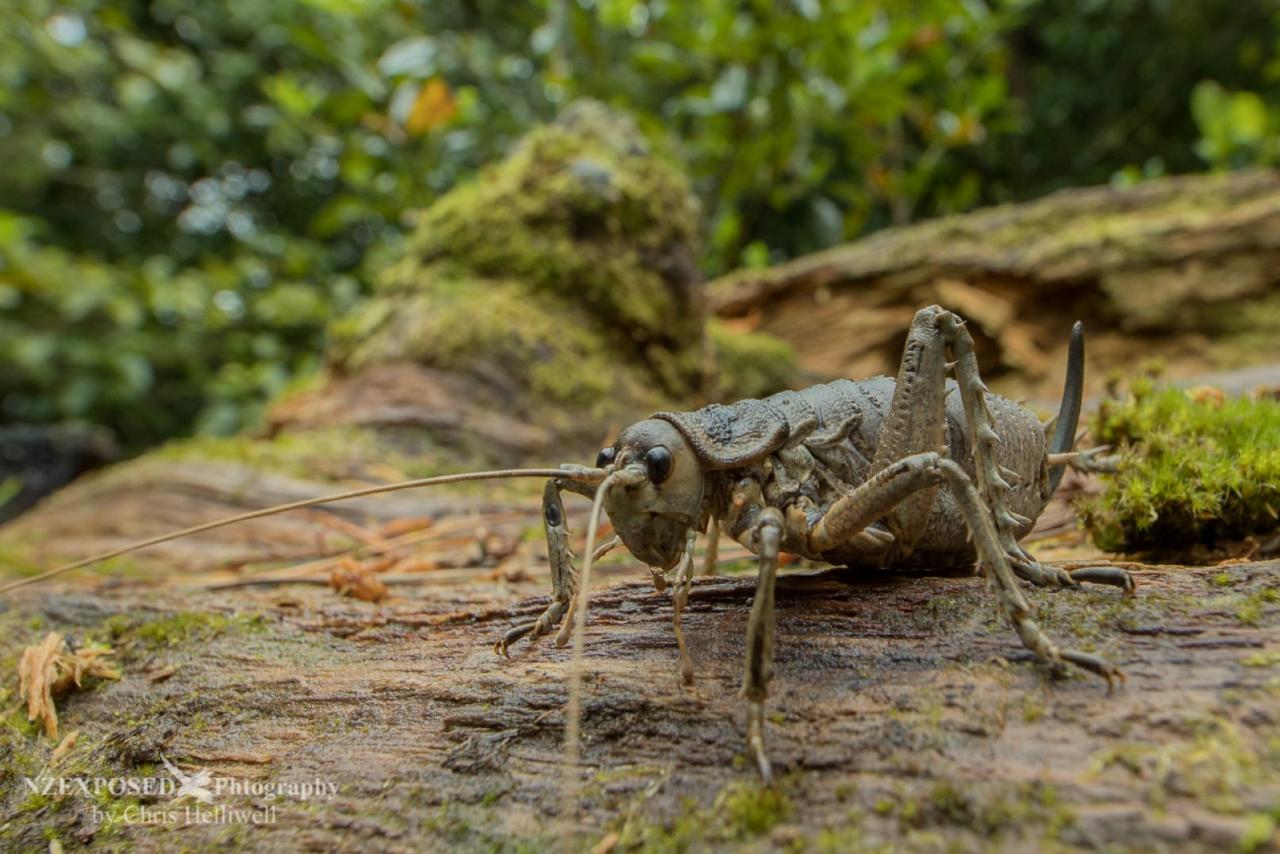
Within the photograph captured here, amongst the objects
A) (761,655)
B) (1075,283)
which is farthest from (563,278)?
(761,655)

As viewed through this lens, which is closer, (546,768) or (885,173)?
(546,768)

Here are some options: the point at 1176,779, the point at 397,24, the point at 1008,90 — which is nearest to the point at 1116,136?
the point at 1008,90

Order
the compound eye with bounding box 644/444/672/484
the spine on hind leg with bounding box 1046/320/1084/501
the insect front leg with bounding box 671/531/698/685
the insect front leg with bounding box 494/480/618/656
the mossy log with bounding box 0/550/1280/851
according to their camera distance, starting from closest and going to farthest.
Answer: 1. the mossy log with bounding box 0/550/1280/851
2. the insect front leg with bounding box 671/531/698/685
3. the compound eye with bounding box 644/444/672/484
4. the insect front leg with bounding box 494/480/618/656
5. the spine on hind leg with bounding box 1046/320/1084/501

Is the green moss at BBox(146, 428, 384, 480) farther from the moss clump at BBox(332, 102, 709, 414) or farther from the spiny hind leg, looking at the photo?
the spiny hind leg

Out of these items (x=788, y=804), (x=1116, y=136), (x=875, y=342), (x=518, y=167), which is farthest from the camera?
(x=1116, y=136)

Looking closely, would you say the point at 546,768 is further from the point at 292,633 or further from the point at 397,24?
the point at 397,24

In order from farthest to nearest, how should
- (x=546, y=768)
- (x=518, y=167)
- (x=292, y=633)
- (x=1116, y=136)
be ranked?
(x=1116, y=136)
(x=518, y=167)
(x=292, y=633)
(x=546, y=768)

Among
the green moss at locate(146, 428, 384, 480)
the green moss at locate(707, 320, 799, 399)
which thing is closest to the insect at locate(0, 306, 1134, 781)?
the green moss at locate(146, 428, 384, 480)
